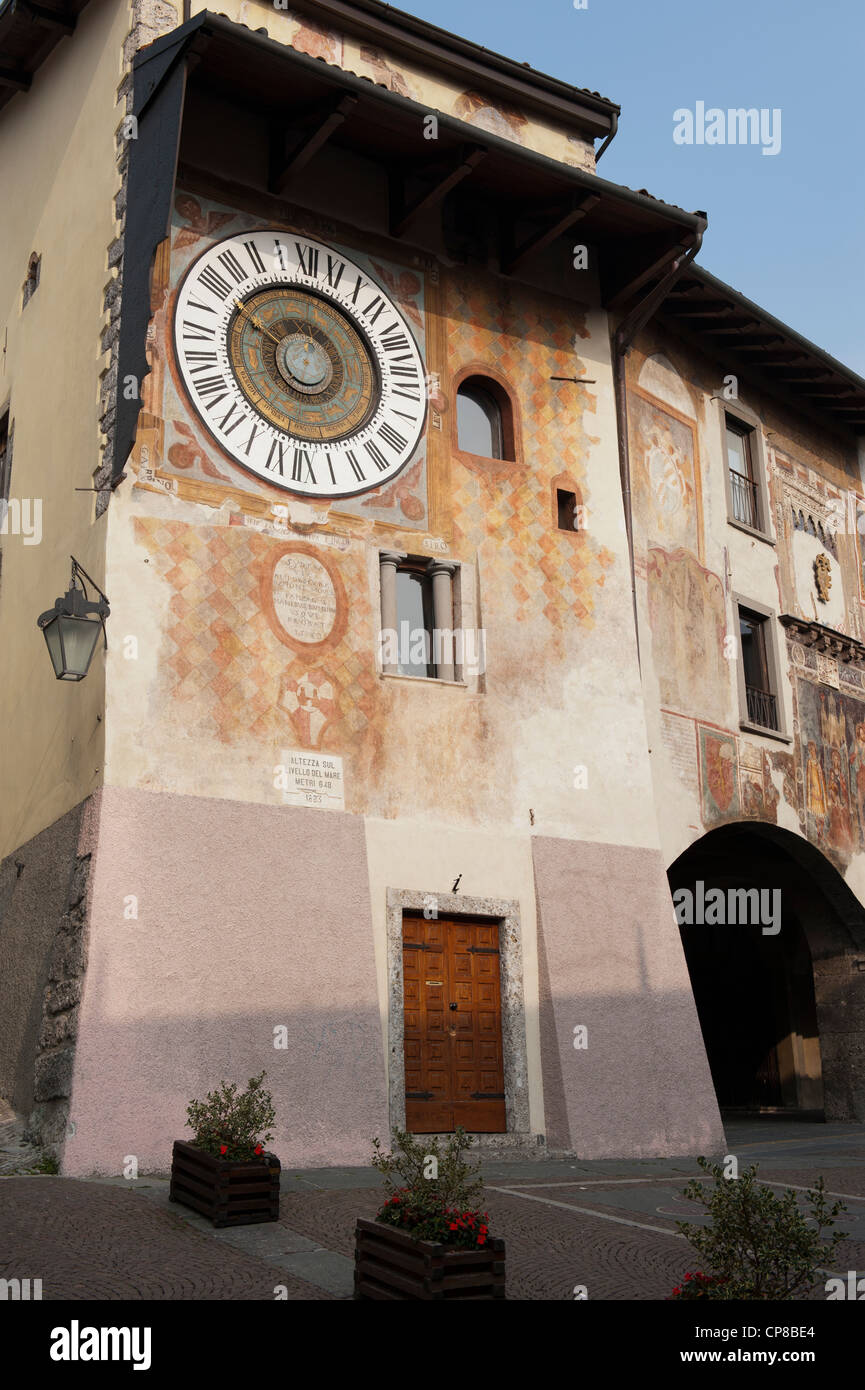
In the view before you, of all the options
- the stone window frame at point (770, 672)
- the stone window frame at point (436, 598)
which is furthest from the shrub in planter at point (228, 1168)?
the stone window frame at point (770, 672)

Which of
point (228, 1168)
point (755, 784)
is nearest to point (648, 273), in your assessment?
point (755, 784)

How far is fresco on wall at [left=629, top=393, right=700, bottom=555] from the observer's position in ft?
47.2

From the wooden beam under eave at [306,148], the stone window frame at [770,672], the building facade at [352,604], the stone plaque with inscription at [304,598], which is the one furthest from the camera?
the stone window frame at [770,672]

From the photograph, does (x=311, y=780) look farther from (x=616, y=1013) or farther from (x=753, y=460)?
(x=753, y=460)

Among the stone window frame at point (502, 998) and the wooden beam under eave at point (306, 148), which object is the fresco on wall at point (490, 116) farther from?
the stone window frame at point (502, 998)

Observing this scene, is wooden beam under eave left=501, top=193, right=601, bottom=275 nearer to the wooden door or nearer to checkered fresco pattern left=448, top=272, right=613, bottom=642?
checkered fresco pattern left=448, top=272, right=613, bottom=642

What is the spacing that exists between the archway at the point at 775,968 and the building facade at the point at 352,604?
1.78 meters

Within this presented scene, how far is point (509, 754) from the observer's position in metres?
12.0

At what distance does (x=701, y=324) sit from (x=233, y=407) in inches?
262

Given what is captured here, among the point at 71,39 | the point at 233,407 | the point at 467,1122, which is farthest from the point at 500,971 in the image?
the point at 71,39

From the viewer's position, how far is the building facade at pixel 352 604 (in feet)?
33.1

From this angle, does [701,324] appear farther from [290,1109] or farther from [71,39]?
[290,1109]

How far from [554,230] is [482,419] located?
184 centimetres

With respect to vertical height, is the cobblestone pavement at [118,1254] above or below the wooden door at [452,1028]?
below
